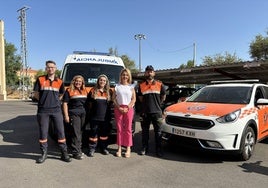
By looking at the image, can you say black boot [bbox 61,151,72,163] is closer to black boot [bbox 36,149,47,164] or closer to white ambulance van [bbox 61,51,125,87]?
black boot [bbox 36,149,47,164]

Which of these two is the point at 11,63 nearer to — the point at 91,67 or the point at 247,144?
the point at 91,67

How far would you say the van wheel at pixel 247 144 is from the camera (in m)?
5.93

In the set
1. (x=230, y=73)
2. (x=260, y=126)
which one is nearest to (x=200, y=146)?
(x=260, y=126)

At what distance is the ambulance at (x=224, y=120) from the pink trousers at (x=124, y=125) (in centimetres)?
Result: 81

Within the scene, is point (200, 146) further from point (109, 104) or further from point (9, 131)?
point (9, 131)

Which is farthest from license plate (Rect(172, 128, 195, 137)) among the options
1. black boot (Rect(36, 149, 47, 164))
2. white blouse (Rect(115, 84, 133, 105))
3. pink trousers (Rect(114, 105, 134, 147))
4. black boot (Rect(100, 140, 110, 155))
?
black boot (Rect(36, 149, 47, 164))

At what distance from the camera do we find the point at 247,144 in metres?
6.20

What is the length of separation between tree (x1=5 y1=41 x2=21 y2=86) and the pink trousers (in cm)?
5206

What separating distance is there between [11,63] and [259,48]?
1621 inches

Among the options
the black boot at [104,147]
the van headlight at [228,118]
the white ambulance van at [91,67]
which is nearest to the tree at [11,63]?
the white ambulance van at [91,67]

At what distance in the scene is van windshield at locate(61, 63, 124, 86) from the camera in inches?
317

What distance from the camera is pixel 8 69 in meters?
53.5

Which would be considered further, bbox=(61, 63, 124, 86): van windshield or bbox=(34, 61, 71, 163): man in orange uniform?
bbox=(61, 63, 124, 86): van windshield

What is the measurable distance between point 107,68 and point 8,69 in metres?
50.1
